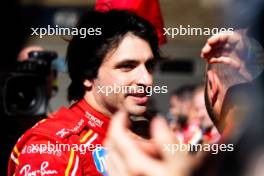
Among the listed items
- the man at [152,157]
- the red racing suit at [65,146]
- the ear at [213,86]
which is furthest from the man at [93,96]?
the man at [152,157]

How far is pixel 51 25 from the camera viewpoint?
1.49 m

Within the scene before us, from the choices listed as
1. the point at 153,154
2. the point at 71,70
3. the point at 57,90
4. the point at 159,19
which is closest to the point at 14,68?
the point at 57,90

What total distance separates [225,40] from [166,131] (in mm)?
491

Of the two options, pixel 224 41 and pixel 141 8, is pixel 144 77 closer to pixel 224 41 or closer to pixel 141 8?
pixel 141 8

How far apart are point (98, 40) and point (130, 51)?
0.08 meters

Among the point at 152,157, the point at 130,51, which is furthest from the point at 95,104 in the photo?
the point at 152,157

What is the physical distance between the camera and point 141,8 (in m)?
1.31

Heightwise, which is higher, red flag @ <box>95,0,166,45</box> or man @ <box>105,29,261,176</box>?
red flag @ <box>95,0,166,45</box>

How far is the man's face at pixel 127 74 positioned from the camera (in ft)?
3.94

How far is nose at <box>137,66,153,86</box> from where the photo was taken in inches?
47.3

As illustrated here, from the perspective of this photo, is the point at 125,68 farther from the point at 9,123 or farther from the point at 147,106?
the point at 9,123

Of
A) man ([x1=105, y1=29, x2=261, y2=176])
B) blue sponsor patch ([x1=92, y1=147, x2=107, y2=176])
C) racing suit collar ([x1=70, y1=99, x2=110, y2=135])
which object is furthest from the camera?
racing suit collar ([x1=70, y1=99, x2=110, y2=135])

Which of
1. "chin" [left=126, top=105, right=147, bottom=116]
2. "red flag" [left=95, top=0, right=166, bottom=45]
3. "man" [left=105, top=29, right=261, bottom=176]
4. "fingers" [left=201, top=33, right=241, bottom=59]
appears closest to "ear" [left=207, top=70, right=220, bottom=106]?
"fingers" [left=201, top=33, right=241, bottom=59]

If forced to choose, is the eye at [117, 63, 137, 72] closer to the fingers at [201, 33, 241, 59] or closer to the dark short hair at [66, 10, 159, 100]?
the dark short hair at [66, 10, 159, 100]
